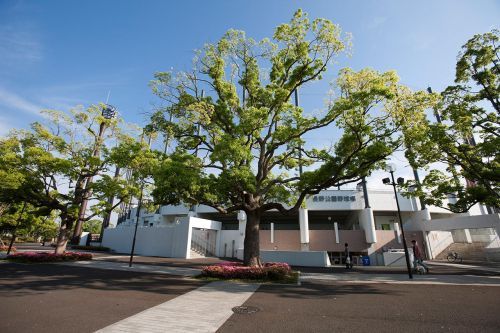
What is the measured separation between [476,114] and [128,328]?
62.6ft

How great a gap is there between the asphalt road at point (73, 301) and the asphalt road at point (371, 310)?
284 cm

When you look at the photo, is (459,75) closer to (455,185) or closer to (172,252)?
(455,185)

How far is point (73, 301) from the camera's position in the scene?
705 centimetres

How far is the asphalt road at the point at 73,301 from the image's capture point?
520cm

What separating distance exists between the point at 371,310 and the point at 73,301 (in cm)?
827

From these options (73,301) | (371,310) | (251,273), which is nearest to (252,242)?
(251,273)

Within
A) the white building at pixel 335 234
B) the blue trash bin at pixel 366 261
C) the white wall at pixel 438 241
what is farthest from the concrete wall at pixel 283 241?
the white wall at pixel 438 241

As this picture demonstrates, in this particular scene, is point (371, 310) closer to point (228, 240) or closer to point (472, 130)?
point (472, 130)

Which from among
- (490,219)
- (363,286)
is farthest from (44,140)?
(490,219)

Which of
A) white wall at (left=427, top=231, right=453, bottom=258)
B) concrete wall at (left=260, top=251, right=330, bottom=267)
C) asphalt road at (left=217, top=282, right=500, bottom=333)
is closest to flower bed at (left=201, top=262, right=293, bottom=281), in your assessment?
asphalt road at (left=217, top=282, right=500, bottom=333)

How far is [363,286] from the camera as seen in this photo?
35.0 feet

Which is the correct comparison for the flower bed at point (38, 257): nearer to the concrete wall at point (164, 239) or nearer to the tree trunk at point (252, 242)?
the concrete wall at point (164, 239)

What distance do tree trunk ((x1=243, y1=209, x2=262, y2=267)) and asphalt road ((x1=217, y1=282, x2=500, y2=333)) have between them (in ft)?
11.3

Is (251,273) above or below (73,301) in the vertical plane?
above
